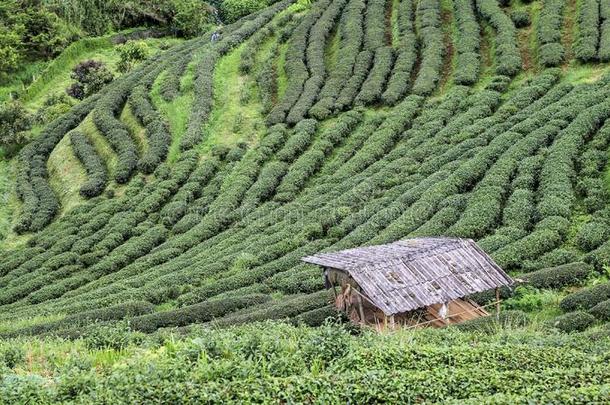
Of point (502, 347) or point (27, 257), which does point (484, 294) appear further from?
point (27, 257)

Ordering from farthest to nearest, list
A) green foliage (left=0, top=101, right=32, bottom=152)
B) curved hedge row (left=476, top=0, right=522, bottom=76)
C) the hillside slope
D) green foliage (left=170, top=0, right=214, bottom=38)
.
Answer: green foliage (left=170, top=0, right=214, bottom=38) < green foliage (left=0, top=101, right=32, bottom=152) < curved hedge row (left=476, top=0, right=522, bottom=76) < the hillside slope

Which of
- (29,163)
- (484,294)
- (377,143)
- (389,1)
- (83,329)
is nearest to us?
(83,329)

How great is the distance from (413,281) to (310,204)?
17450 millimetres

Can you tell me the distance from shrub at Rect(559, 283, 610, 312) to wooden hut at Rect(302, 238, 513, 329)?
205cm

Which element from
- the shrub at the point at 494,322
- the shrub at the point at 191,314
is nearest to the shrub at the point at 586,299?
the shrub at the point at 494,322

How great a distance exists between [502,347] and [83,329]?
14.3 meters

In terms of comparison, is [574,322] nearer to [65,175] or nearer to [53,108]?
[65,175]

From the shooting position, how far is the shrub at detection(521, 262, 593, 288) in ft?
73.4

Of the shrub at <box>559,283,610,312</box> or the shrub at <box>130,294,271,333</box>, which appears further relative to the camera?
the shrub at <box>130,294,271,333</box>

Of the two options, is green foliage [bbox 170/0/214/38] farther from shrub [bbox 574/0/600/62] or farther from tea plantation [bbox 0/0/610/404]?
shrub [bbox 574/0/600/62]

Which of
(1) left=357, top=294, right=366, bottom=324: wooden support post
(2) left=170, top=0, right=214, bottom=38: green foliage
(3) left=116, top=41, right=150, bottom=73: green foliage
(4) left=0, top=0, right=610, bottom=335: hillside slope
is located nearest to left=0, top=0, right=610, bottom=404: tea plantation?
(4) left=0, top=0, right=610, bottom=335: hillside slope

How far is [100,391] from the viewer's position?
1073 cm

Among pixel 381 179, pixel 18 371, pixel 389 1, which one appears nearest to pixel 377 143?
pixel 381 179

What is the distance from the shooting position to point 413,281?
19938 mm
